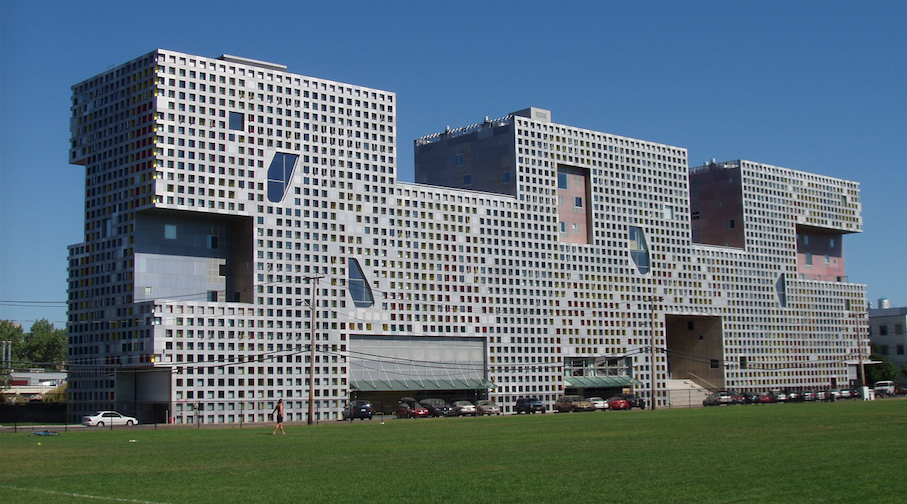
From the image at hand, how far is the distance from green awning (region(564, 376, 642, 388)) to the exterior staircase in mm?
6844

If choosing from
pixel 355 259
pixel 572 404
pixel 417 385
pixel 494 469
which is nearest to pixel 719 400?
pixel 572 404

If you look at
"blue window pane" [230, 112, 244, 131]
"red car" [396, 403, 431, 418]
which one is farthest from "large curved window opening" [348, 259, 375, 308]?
"blue window pane" [230, 112, 244, 131]

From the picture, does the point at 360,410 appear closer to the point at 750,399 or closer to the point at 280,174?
the point at 280,174

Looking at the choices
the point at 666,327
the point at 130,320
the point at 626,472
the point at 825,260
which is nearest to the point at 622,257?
the point at 666,327

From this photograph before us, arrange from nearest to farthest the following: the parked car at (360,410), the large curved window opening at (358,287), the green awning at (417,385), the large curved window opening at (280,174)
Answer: the parked car at (360,410) < the large curved window opening at (280,174) < the green awning at (417,385) < the large curved window opening at (358,287)

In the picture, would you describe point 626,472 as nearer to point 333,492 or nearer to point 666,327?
point 333,492

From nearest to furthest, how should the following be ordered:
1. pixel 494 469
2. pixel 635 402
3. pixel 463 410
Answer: pixel 494 469
pixel 463 410
pixel 635 402

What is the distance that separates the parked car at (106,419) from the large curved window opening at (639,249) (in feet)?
184

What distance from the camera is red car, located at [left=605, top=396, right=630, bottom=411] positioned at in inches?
3488

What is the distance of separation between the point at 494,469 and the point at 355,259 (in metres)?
63.4

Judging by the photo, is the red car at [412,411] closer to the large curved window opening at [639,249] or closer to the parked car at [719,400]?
the parked car at [719,400]

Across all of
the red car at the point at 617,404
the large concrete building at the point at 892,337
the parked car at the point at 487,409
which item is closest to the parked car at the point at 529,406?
the parked car at the point at 487,409

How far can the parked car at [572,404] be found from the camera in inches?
3457

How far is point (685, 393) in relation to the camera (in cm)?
11194
